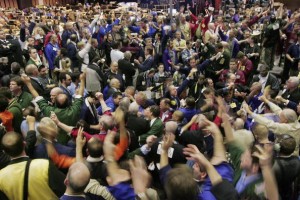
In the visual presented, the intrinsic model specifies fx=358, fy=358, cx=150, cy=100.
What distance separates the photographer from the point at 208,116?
402cm

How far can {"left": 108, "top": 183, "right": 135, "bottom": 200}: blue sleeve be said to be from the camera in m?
2.55

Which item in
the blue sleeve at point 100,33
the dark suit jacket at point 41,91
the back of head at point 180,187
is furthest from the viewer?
the blue sleeve at point 100,33

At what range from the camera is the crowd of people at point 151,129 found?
2.59m

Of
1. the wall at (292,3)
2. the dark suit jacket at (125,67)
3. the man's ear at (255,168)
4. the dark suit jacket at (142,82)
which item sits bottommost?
the dark suit jacket at (142,82)

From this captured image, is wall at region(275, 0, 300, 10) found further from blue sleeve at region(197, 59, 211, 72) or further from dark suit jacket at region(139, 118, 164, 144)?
dark suit jacket at region(139, 118, 164, 144)

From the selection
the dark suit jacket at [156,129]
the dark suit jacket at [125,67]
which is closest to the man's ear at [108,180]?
the dark suit jacket at [156,129]

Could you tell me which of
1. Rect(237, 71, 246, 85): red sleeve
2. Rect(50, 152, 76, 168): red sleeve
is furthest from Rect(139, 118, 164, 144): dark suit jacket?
Rect(237, 71, 246, 85): red sleeve

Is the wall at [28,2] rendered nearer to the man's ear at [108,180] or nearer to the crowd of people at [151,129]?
the crowd of people at [151,129]

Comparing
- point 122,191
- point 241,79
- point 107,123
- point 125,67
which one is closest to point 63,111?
point 107,123

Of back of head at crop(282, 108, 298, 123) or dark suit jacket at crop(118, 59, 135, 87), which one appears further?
dark suit jacket at crop(118, 59, 135, 87)

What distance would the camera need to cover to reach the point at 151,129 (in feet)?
13.8

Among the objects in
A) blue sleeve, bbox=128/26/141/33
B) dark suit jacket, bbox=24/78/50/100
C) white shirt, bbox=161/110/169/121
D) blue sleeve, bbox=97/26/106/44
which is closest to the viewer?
white shirt, bbox=161/110/169/121

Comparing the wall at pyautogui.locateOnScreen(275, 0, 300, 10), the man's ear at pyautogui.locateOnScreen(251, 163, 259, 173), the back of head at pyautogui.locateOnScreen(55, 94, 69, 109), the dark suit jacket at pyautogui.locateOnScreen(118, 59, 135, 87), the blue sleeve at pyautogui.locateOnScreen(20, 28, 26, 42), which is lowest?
the dark suit jacket at pyautogui.locateOnScreen(118, 59, 135, 87)

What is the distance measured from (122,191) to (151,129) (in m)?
1.67
